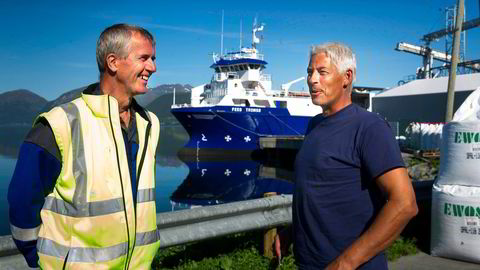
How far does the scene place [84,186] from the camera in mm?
1430

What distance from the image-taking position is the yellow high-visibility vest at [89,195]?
1427 millimetres

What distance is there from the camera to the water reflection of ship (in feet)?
51.8

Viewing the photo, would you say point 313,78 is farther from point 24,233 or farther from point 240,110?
point 240,110

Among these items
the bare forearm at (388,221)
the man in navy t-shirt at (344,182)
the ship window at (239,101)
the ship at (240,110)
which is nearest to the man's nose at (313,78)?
the man in navy t-shirt at (344,182)

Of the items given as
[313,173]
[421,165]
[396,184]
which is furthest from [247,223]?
[421,165]

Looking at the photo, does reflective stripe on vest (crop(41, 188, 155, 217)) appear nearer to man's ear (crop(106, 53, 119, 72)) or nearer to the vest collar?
the vest collar

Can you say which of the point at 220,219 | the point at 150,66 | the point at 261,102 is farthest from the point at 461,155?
the point at 261,102

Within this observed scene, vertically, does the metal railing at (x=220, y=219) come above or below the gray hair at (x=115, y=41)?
below

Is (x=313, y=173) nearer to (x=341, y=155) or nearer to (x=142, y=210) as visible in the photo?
(x=341, y=155)

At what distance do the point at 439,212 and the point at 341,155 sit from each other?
2436 mm

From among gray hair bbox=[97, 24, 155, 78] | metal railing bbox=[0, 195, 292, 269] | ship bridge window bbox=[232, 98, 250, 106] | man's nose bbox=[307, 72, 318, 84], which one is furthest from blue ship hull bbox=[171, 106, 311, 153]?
gray hair bbox=[97, 24, 155, 78]

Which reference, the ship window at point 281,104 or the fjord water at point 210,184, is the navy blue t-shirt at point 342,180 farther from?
the ship window at point 281,104

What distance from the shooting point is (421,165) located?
1357 centimetres

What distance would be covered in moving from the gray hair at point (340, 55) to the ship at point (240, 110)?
2259cm
